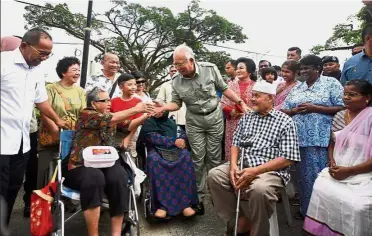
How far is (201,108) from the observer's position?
12.1 feet

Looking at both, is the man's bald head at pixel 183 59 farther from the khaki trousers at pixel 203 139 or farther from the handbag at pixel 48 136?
the handbag at pixel 48 136

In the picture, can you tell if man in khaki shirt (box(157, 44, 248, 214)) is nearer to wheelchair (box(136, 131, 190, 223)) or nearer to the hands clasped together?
Result: wheelchair (box(136, 131, 190, 223))

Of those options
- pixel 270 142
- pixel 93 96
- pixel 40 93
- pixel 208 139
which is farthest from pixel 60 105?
pixel 270 142

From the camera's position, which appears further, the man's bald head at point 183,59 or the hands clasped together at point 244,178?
the man's bald head at point 183,59

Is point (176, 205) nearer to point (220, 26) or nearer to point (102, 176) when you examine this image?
point (102, 176)

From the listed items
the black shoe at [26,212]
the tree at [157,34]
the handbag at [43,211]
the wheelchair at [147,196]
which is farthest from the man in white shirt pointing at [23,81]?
the tree at [157,34]

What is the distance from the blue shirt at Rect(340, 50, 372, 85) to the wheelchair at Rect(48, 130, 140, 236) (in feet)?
7.75

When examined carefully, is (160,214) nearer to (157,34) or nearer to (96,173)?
(96,173)

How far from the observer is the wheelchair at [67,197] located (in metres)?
2.45

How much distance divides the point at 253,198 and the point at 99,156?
1.31 m

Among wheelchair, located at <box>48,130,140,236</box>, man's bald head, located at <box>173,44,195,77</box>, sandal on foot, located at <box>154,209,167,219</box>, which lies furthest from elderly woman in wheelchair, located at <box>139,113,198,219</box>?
man's bald head, located at <box>173,44,195,77</box>

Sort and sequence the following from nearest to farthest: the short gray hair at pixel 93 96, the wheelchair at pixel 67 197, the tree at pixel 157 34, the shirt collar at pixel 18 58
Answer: the shirt collar at pixel 18 58 → the wheelchair at pixel 67 197 → the short gray hair at pixel 93 96 → the tree at pixel 157 34

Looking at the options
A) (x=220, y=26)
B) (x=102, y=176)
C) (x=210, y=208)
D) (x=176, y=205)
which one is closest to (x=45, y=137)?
(x=102, y=176)

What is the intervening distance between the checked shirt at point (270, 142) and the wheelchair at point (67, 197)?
105 centimetres
